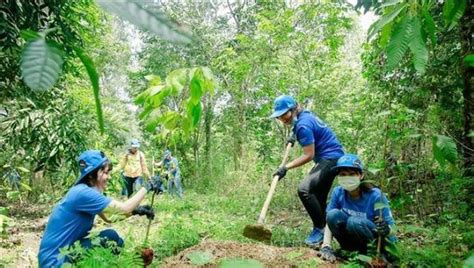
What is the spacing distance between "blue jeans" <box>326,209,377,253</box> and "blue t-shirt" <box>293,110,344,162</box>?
0.79 metres

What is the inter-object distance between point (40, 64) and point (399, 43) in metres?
0.83

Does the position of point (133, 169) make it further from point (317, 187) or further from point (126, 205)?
point (126, 205)

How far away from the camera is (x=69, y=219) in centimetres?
321

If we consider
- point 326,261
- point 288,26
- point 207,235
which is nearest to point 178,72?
point 326,261

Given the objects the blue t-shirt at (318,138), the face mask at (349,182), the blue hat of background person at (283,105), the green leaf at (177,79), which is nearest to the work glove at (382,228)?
the face mask at (349,182)

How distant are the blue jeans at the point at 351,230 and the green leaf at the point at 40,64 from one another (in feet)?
10.9

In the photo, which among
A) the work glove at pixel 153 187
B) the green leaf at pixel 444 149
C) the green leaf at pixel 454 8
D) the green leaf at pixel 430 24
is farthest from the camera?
→ the work glove at pixel 153 187

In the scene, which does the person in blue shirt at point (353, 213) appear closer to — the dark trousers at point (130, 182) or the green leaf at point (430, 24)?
the green leaf at point (430, 24)

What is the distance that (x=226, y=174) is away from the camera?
1122 cm

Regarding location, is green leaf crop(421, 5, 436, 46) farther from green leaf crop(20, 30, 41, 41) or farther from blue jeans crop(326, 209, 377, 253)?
blue jeans crop(326, 209, 377, 253)

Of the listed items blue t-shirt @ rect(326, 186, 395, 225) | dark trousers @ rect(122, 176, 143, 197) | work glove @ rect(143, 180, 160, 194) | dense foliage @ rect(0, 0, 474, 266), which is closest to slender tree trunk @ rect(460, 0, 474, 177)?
dense foliage @ rect(0, 0, 474, 266)

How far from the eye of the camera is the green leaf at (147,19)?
341 mm

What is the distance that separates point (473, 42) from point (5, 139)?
5.38 m

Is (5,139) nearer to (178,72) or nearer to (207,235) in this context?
(207,235)
